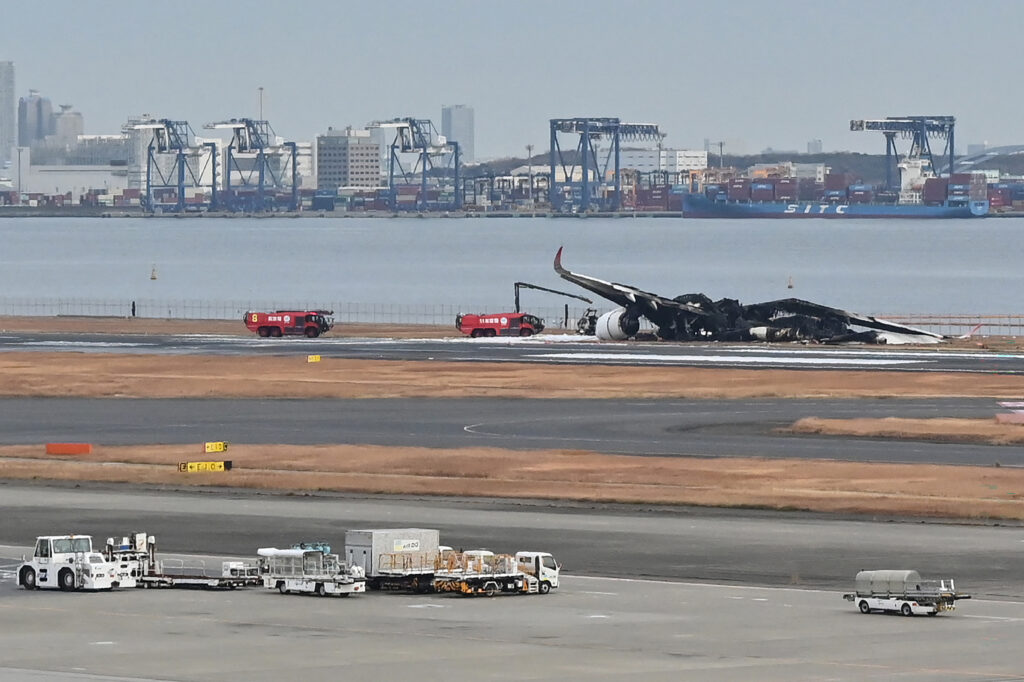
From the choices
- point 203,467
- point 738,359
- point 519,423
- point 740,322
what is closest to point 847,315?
point 740,322

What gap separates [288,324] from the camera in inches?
6201

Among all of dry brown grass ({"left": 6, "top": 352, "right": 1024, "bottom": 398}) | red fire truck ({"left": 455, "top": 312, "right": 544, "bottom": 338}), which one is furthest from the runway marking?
red fire truck ({"left": 455, "top": 312, "right": 544, "bottom": 338})

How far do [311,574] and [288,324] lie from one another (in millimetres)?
111105

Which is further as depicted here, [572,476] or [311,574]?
[572,476]

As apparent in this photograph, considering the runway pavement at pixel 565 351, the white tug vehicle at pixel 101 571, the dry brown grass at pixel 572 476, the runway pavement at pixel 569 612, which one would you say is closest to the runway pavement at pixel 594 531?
the runway pavement at pixel 569 612

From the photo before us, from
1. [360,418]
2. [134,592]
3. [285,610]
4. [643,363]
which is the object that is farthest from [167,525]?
[643,363]

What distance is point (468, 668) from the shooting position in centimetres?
3681

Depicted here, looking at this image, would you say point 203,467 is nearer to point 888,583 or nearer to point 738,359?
point 888,583

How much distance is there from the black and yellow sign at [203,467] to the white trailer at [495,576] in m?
25.9

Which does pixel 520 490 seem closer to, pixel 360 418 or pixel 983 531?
pixel 983 531

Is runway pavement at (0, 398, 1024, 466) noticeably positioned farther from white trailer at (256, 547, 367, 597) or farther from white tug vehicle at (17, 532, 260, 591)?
white tug vehicle at (17, 532, 260, 591)

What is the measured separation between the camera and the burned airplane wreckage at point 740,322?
472 feet

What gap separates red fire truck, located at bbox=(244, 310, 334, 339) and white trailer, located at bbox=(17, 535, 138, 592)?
108m

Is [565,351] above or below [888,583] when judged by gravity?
above
